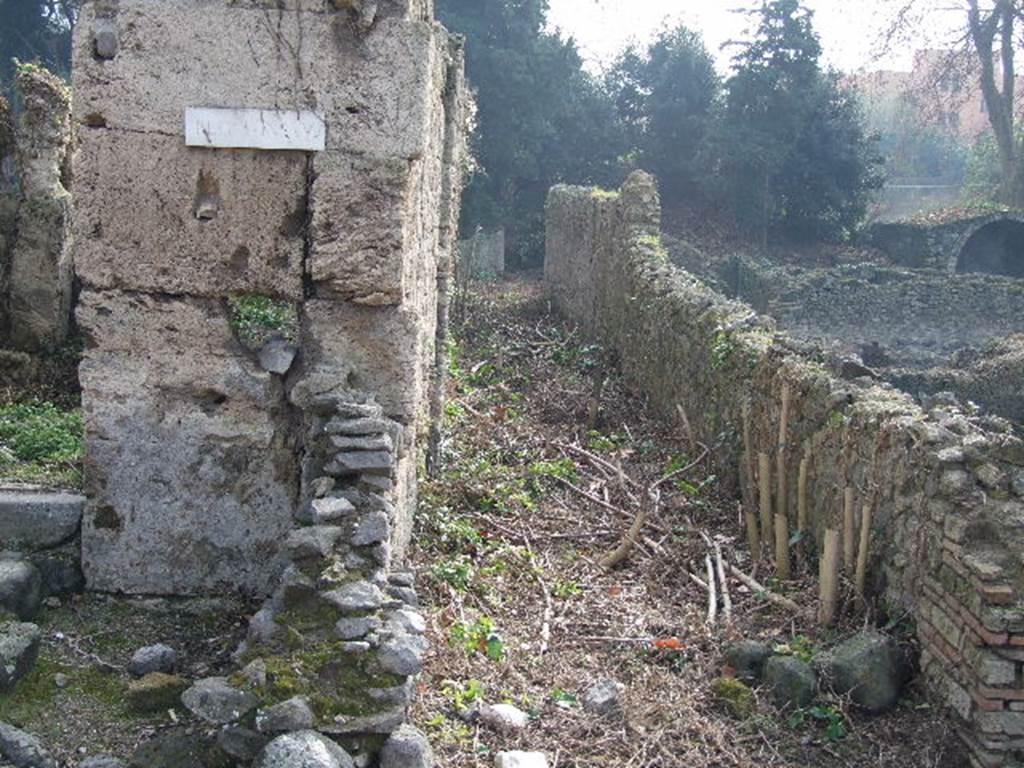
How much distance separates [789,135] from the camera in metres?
31.1

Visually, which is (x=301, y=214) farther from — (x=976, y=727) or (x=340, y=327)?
(x=976, y=727)

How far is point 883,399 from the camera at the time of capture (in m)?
6.72

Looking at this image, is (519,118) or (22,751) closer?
(22,751)

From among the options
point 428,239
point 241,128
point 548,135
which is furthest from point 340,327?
point 548,135

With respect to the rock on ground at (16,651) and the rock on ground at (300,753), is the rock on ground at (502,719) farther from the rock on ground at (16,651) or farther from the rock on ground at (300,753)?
the rock on ground at (16,651)

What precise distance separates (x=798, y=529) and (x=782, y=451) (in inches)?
21.4

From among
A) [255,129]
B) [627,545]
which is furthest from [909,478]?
[255,129]

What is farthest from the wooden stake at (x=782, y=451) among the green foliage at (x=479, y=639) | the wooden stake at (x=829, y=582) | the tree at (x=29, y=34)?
the tree at (x=29, y=34)

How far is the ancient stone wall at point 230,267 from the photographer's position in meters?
5.11

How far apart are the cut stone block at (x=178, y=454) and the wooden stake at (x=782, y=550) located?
315 centimetres

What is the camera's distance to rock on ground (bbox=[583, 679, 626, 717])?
16.5 ft

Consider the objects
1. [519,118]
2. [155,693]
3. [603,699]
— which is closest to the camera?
[155,693]

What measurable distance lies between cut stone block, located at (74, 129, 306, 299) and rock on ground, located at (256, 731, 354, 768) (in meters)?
2.41

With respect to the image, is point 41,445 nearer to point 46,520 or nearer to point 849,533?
point 46,520
